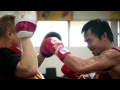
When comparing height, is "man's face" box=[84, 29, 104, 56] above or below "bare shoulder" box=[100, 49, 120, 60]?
above

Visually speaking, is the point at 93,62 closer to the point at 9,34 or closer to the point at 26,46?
the point at 26,46

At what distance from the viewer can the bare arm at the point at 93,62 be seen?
4.66 feet

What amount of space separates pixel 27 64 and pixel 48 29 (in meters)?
4.25

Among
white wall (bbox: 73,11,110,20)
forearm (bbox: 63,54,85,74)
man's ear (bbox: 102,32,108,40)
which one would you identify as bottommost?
forearm (bbox: 63,54,85,74)

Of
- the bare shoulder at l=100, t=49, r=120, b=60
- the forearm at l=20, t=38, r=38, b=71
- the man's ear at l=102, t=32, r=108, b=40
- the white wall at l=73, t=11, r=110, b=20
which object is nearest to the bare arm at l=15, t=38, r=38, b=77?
the forearm at l=20, t=38, r=38, b=71

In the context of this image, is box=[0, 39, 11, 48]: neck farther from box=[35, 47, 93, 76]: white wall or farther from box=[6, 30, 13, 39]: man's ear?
box=[35, 47, 93, 76]: white wall

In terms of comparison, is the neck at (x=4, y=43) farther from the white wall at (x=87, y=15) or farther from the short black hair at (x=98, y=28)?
the white wall at (x=87, y=15)

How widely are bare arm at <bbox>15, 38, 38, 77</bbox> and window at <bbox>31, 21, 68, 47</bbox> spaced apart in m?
4.14

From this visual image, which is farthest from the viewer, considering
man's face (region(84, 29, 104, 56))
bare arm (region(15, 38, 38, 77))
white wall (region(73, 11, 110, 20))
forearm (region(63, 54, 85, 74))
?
white wall (region(73, 11, 110, 20))

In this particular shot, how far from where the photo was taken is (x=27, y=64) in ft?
3.92

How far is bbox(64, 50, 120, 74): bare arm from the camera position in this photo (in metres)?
1.42

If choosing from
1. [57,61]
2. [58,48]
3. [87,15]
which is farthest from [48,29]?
[58,48]
